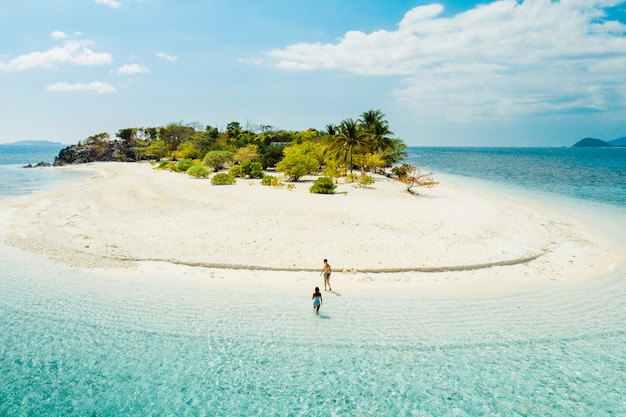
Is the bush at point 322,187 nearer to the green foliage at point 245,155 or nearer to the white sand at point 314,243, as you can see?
the white sand at point 314,243

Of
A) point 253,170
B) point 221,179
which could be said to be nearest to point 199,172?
point 253,170

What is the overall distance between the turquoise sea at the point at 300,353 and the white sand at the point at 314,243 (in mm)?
1464

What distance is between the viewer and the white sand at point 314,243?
15.8m

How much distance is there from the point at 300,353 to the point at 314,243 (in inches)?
363

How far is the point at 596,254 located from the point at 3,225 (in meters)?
34.6

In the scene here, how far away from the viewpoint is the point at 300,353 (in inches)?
416

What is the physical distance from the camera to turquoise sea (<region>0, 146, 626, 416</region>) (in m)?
8.73

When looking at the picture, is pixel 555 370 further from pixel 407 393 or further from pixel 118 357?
pixel 118 357

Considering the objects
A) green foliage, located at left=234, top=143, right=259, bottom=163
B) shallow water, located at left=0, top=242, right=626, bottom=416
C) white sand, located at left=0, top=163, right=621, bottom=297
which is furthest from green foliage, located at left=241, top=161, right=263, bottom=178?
shallow water, located at left=0, top=242, right=626, bottom=416

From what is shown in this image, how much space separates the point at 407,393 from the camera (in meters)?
9.05

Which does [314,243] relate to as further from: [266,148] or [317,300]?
[266,148]

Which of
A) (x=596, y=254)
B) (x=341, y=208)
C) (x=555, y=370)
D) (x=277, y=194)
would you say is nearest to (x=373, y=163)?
(x=277, y=194)

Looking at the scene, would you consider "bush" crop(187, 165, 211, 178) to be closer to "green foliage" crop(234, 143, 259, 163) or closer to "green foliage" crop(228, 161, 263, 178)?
"green foliage" crop(228, 161, 263, 178)

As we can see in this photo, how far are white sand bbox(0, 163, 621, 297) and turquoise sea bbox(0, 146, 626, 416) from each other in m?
1.46
